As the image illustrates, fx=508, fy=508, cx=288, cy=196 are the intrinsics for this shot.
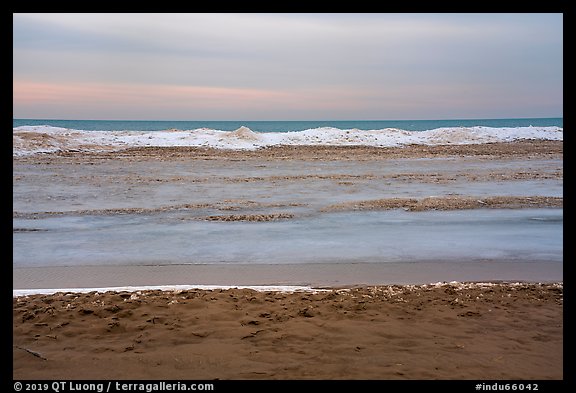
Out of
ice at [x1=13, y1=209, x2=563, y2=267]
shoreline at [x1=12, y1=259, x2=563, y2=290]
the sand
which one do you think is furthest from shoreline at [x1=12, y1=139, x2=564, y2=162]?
the sand

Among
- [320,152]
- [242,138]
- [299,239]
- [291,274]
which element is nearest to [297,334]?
[291,274]

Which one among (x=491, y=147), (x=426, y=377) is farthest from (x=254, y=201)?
(x=491, y=147)

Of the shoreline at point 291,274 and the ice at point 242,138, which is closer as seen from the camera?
the shoreline at point 291,274

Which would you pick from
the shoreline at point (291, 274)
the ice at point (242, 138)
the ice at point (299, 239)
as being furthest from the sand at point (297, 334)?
the ice at point (242, 138)

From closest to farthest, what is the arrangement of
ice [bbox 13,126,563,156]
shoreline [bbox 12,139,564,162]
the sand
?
the sand < shoreline [bbox 12,139,564,162] < ice [bbox 13,126,563,156]

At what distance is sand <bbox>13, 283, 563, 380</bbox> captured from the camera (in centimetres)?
418

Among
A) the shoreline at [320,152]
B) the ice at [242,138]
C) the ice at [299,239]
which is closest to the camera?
the ice at [299,239]

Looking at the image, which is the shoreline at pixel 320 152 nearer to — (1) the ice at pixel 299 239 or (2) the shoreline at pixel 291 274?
(1) the ice at pixel 299 239

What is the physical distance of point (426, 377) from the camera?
4.01 m

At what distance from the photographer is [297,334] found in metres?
4.89

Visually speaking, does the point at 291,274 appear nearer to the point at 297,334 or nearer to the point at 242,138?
A: the point at 297,334

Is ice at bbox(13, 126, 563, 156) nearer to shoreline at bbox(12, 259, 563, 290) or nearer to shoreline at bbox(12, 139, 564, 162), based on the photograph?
shoreline at bbox(12, 139, 564, 162)

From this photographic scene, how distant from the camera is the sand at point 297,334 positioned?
13.7 ft

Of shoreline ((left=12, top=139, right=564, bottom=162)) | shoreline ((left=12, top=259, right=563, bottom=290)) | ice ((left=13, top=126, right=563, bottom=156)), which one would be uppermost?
ice ((left=13, top=126, right=563, bottom=156))
